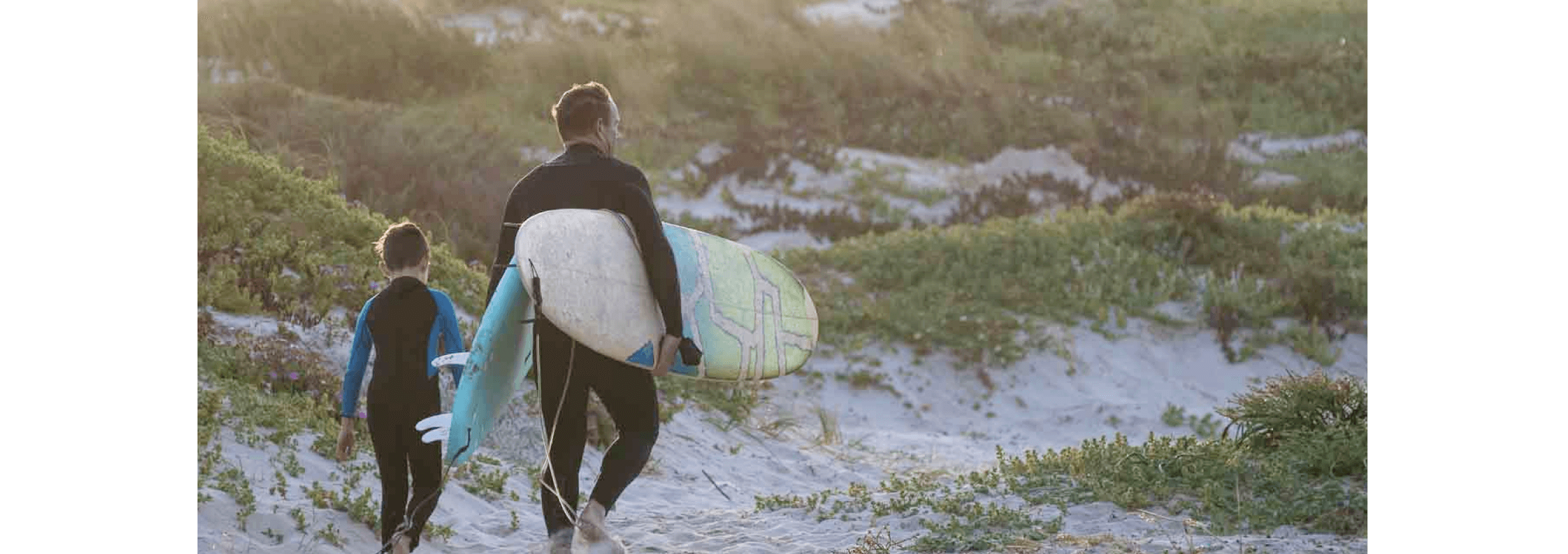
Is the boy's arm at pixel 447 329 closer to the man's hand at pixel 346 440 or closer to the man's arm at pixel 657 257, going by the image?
the man's hand at pixel 346 440

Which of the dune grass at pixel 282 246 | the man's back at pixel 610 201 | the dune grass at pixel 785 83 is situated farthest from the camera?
the dune grass at pixel 785 83

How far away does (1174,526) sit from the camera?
19.2ft

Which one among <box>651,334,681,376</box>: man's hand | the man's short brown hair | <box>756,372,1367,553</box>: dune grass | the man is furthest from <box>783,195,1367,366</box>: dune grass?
the man's short brown hair

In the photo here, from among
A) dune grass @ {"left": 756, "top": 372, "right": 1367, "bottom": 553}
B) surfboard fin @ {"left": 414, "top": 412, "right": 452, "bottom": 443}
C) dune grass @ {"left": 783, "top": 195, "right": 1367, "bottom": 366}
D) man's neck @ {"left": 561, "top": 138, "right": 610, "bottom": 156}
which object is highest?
man's neck @ {"left": 561, "top": 138, "right": 610, "bottom": 156}

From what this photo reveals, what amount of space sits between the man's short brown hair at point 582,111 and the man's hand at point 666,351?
0.73 meters

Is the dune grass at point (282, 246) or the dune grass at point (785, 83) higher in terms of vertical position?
the dune grass at point (282, 246)

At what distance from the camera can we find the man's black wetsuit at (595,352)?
15.4 ft

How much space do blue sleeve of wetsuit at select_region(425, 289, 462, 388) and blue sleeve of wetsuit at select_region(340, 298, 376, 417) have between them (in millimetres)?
214

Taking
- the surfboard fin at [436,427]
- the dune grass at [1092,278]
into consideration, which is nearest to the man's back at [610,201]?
the surfboard fin at [436,427]

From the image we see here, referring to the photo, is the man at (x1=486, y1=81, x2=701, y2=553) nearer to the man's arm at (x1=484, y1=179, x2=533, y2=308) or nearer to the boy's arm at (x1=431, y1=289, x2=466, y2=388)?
the man's arm at (x1=484, y1=179, x2=533, y2=308)

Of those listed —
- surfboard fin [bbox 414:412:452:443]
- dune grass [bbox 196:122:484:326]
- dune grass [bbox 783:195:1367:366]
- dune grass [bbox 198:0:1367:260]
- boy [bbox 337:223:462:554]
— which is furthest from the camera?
dune grass [bbox 198:0:1367:260]

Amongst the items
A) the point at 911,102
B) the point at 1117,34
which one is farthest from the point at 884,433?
the point at 1117,34

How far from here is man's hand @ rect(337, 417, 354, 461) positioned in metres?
4.82
